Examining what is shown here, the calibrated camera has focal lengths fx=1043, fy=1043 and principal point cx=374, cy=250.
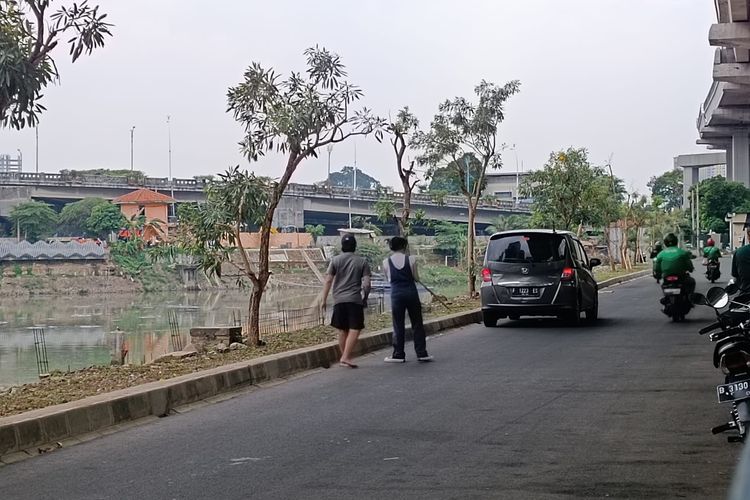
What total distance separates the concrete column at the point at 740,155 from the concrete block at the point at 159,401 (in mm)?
77337

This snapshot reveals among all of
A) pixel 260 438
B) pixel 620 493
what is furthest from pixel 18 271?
pixel 620 493

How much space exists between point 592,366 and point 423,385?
2.77 m

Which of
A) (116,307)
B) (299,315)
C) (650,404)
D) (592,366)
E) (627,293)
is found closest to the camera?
(650,404)

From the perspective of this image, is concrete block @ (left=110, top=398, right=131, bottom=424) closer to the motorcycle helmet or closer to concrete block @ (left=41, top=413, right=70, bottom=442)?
concrete block @ (left=41, top=413, right=70, bottom=442)

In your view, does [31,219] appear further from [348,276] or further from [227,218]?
[348,276]

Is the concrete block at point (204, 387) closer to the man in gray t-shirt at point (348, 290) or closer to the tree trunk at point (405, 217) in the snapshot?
the man in gray t-shirt at point (348, 290)

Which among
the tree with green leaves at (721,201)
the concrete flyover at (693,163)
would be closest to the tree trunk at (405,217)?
the tree with green leaves at (721,201)

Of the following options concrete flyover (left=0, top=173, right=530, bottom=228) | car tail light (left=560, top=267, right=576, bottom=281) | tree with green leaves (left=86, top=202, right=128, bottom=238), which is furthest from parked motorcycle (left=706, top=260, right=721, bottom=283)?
tree with green leaves (left=86, top=202, right=128, bottom=238)

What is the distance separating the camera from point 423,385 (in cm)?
1182

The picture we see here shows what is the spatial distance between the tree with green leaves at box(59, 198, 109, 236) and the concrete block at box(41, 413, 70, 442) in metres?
48.1

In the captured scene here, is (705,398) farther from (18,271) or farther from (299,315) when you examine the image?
(18,271)

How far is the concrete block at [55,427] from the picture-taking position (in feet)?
27.9

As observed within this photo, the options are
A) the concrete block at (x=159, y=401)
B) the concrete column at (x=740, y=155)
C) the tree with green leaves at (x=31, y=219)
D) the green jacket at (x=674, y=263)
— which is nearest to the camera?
the concrete block at (x=159, y=401)

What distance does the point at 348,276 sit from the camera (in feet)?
44.9
